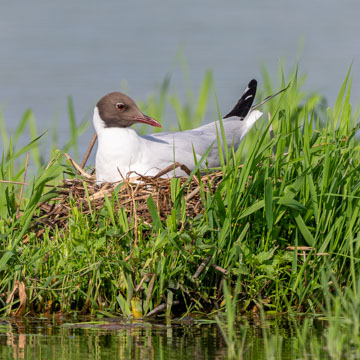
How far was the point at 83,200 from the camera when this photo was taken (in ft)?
23.5

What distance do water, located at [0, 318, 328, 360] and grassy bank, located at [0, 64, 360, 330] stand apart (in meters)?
0.26

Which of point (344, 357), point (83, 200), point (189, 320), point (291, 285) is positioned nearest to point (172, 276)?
point (189, 320)

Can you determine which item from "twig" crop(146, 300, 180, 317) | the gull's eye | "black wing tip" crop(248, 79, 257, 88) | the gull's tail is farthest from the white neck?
"twig" crop(146, 300, 180, 317)

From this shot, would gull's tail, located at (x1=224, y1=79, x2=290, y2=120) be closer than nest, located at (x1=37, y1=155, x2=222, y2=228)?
No

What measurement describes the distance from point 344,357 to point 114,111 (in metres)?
4.32

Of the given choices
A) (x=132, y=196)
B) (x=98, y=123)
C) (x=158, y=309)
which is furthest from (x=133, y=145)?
(x=158, y=309)

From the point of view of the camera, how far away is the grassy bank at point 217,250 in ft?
20.1

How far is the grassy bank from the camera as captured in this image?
6141 millimetres

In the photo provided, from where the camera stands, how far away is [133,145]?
8062 mm

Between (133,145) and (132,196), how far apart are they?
1.17m

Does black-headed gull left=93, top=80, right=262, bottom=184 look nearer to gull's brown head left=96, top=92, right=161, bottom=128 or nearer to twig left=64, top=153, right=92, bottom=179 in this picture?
gull's brown head left=96, top=92, right=161, bottom=128

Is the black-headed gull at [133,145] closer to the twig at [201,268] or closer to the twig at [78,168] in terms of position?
the twig at [78,168]

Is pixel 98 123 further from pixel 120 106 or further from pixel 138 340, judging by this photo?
pixel 138 340

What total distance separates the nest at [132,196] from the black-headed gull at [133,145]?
0.80ft
